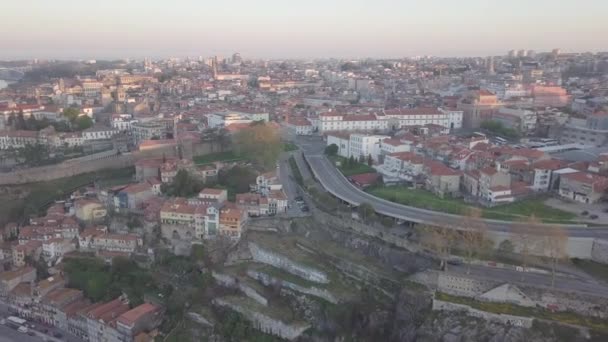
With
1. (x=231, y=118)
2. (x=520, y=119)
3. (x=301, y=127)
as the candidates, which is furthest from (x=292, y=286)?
(x=520, y=119)

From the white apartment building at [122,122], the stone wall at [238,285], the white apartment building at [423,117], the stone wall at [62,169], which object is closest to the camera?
the stone wall at [238,285]

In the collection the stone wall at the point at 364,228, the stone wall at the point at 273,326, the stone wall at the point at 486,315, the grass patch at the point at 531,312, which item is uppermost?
the stone wall at the point at 364,228

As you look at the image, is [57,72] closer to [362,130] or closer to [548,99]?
[362,130]

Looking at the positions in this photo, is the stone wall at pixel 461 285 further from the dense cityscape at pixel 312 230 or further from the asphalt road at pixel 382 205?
the asphalt road at pixel 382 205

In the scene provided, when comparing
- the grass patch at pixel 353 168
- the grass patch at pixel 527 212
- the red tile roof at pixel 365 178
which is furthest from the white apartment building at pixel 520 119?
the grass patch at pixel 527 212

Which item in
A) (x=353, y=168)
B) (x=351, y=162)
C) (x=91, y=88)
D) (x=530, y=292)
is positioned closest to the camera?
(x=530, y=292)

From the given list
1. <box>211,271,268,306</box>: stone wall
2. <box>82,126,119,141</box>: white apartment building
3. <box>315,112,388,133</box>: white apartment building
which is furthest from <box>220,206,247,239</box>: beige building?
<box>82,126,119,141</box>: white apartment building

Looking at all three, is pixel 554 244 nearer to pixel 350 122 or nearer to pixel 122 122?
pixel 350 122
